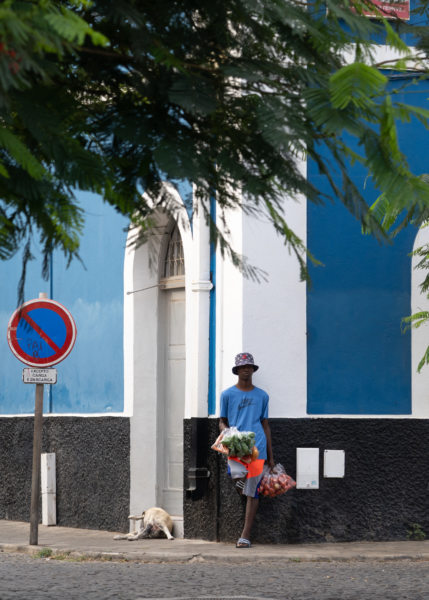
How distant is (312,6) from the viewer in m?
4.67

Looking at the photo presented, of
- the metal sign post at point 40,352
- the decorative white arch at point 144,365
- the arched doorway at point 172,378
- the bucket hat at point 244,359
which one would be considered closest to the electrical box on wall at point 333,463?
the bucket hat at point 244,359

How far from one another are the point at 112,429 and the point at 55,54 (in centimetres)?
988

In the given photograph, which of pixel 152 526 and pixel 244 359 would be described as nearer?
pixel 244 359

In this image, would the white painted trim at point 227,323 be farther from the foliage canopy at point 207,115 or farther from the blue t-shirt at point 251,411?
the foliage canopy at point 207,115

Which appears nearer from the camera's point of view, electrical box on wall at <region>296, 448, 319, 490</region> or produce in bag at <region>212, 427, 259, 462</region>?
produce in bag at <region>212, 427, 259, 462</region>

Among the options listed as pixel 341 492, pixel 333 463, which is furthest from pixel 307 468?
pixel 341 492

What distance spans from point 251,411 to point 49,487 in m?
3.82

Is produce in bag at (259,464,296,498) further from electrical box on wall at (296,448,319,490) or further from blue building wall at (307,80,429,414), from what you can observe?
blue building wall at (307,80,429,414)

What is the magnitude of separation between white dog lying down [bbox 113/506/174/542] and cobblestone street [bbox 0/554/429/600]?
1622 mm

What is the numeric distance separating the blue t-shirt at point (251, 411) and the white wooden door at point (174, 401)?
6.01 ft

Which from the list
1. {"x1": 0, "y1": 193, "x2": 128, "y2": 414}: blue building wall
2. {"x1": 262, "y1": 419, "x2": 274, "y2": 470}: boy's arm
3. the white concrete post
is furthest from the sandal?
the white concrete post

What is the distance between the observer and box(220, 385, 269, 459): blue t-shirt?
11422 millimetres

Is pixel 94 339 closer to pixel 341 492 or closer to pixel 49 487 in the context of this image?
pixel 49 487

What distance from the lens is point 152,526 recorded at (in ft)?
40.8
